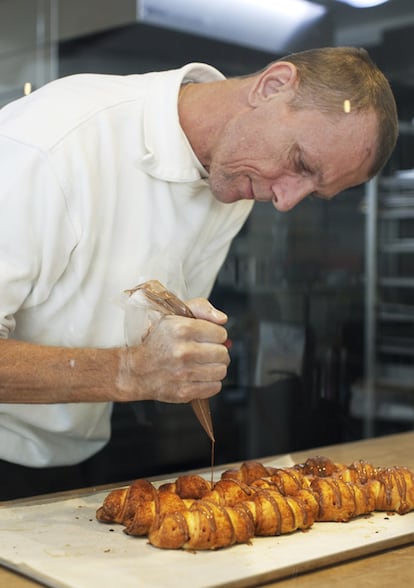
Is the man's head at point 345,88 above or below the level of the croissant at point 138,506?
above

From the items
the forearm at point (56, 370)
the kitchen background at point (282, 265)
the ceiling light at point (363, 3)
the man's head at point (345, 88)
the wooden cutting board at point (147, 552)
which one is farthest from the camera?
the ceiling light at point (363, 3)

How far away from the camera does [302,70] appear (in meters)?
1.49

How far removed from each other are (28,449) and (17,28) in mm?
781

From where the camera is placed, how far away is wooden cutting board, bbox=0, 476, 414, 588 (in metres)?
1.10

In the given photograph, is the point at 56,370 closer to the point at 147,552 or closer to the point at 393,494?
the point at 147,552

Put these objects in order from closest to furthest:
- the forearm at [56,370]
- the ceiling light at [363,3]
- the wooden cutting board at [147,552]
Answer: the wooden cutting board at [147,552] < the forearm at [56,370] < the ceiling light at [363,3]

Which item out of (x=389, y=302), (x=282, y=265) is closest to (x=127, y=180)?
(x=282, y=265)

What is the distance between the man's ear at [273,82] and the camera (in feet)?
4.88

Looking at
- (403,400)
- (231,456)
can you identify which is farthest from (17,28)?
(403,400)

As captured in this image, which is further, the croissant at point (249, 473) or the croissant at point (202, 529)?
the croissant at point (249, 473)

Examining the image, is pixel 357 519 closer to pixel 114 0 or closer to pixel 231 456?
pixel 231 456

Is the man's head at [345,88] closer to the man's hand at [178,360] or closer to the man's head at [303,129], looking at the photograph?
the man's head at [303,129]

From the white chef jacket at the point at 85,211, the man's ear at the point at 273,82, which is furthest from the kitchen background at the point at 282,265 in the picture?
the man's ear at the point at 273,82

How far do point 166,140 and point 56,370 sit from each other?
44cm
